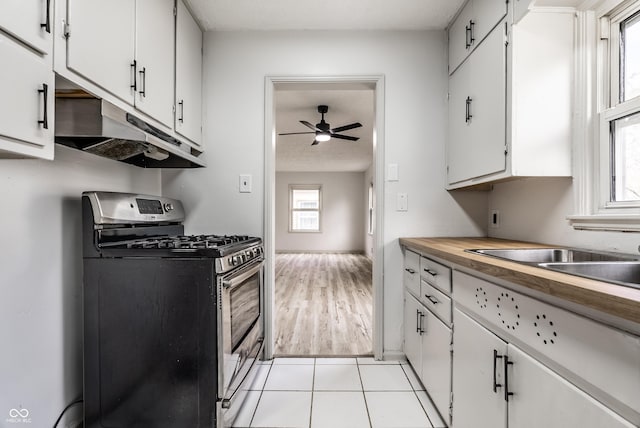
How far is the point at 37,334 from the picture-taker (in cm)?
129

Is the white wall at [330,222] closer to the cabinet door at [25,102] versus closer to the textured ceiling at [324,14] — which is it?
the textured ceiling at [324,14]

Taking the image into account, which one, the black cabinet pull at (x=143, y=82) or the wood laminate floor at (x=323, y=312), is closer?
the black cabinet pull at (x=143, y=82)

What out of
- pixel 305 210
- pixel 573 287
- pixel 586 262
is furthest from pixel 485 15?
pixel 305 210

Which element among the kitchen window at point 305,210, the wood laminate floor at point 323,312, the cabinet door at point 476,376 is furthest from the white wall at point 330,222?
the cabinet door at point 476,376

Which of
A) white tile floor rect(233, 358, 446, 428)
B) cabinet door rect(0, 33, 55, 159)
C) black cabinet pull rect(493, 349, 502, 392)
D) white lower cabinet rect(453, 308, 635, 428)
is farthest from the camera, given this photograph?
white tile floor rect(233, 358, 446, 428)

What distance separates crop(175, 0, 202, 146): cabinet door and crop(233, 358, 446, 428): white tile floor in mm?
1632

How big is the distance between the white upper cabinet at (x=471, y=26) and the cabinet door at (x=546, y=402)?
1.58 meters

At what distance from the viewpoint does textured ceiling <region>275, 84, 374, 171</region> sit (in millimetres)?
3636

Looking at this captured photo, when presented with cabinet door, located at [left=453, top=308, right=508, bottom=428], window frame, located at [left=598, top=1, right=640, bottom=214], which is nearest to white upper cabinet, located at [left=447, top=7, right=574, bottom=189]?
window frame, located at [left=598, top=1, right=640, bottom=214]

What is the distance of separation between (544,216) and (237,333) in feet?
5.72

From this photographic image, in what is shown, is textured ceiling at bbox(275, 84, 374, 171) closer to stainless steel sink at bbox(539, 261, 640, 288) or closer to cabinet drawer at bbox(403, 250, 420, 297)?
cabinet drawer at bbox(403, 250, 420, 297)

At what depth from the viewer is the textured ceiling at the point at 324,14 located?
198 cm

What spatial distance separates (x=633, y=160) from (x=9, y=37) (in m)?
2.26

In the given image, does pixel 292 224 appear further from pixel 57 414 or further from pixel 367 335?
pixel 57 414
